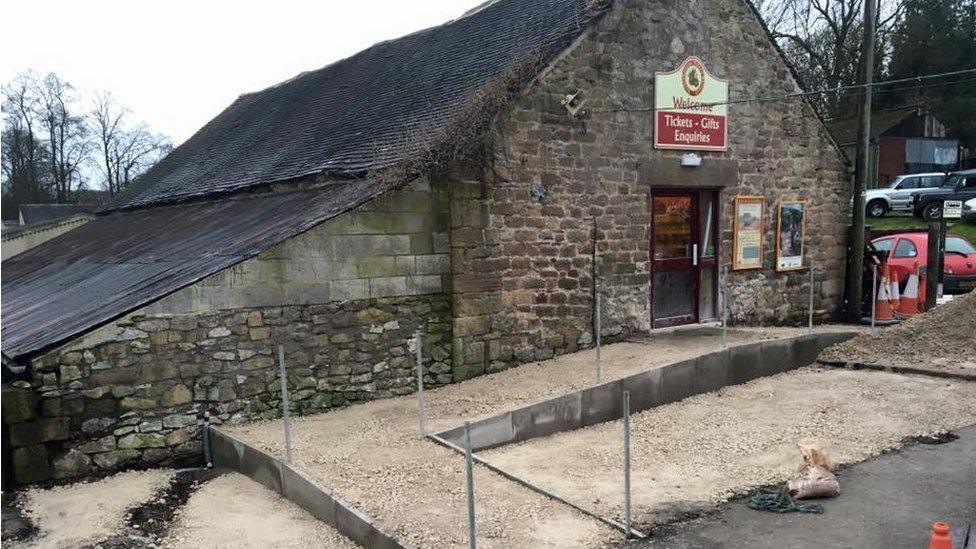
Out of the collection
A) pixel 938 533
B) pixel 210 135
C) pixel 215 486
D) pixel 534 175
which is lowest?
pixel 215 486

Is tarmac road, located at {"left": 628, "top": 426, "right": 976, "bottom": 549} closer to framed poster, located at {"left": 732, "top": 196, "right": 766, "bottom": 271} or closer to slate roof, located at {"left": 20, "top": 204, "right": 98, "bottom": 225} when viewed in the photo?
framed poster, located at {"left": 732, "top": 196, "right": 766, "bottom": 271}

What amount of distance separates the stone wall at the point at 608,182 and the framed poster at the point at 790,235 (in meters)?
0.15

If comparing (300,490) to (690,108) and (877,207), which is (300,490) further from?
(877,207)

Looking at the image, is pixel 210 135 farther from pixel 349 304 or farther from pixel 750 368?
pixel 750 368

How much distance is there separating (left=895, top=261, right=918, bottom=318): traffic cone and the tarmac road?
795 centimetres

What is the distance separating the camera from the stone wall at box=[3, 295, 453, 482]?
6.40 metres

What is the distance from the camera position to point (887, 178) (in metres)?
36.7

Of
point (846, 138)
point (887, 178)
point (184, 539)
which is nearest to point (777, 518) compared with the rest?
point (184, 539)

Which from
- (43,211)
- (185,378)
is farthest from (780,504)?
(43,211)

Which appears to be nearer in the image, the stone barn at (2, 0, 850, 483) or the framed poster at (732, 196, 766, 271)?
the stone barn at (2, 0, 850, 483)

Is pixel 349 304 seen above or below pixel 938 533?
above

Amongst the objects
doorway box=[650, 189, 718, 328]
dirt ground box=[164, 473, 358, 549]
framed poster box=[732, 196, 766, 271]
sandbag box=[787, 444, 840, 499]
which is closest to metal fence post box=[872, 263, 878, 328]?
framed poster box=[732, 196, 766, 271]

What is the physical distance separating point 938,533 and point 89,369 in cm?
678

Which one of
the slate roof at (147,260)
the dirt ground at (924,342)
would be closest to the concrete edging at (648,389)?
the dirt ground at (924,342)
